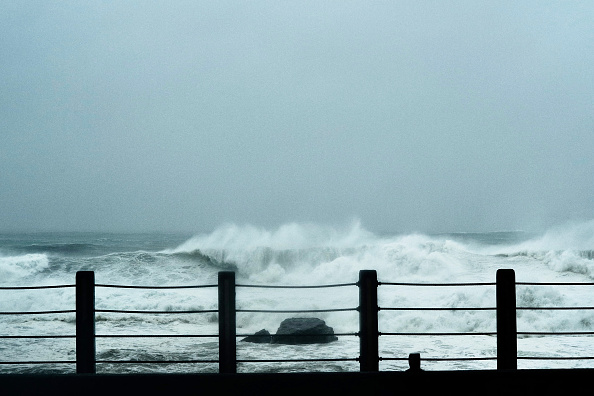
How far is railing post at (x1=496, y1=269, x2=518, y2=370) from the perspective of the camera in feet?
14.0

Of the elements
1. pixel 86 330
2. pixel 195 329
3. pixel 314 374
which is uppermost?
pixel 314 374

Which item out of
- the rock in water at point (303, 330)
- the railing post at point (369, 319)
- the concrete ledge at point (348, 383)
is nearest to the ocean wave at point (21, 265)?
the rock in water at point (303, 330)

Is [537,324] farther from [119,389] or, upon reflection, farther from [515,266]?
[119,389]

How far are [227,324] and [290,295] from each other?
1037cm

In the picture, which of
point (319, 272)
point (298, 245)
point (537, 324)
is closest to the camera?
point (537, 324)

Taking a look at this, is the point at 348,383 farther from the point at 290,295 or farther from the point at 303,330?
the point at 290,295

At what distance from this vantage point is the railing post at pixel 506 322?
14.0 ft

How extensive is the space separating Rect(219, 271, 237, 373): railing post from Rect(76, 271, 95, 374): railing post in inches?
37.3

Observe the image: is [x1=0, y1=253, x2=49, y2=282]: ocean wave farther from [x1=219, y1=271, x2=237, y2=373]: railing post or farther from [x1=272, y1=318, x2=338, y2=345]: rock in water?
[x1=219, y1=271, x2=237, y2=373]: railing post

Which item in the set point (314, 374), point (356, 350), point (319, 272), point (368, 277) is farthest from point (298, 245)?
point (314, 374)

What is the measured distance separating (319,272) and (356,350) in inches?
488

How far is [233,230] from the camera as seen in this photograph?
2495cm

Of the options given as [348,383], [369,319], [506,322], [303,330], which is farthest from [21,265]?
[348,383]

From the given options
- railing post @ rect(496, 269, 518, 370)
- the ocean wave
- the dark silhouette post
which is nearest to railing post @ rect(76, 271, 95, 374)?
railing post @ rect(496, 269, 518, 370)
